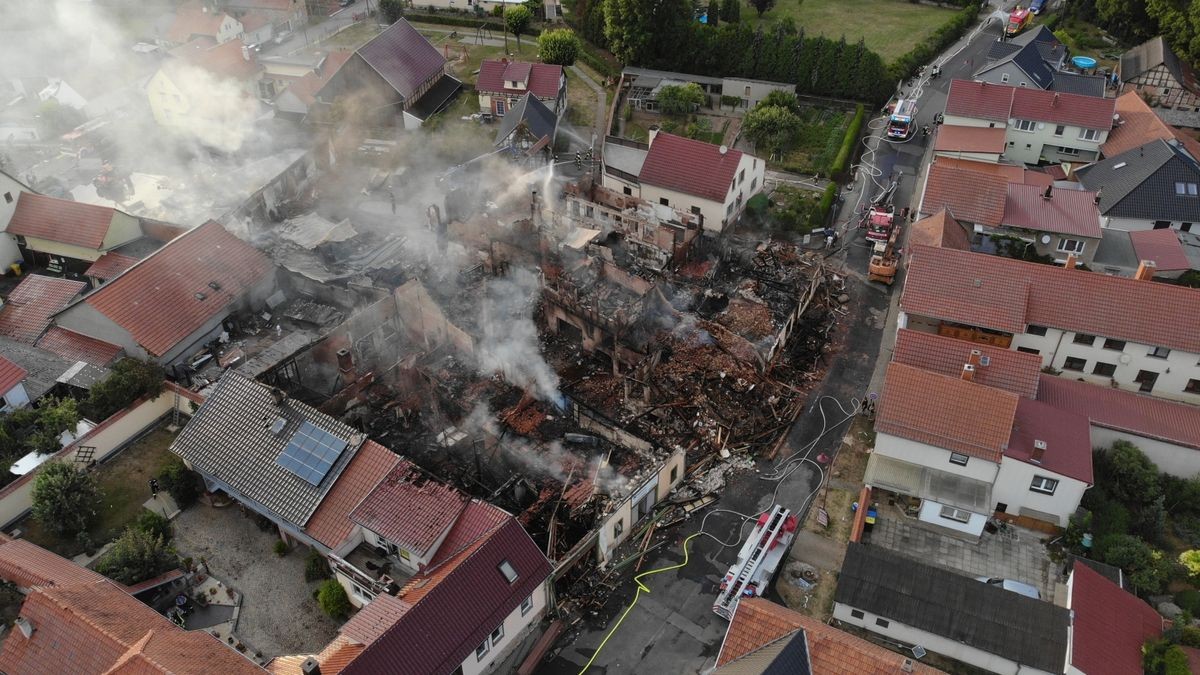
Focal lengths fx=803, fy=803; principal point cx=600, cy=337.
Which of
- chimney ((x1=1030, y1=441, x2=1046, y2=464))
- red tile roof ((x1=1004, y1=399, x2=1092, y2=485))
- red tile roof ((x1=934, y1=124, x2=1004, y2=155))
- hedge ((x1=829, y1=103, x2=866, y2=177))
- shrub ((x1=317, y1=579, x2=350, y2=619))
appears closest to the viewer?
shrub ((x1=317, y1=579, x2=350, y2=619))

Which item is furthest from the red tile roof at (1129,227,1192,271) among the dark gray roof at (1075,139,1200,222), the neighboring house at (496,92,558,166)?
the neighboring house at (496,92,558,166)

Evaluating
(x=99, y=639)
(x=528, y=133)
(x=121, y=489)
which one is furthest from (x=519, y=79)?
(x=99, y=639)

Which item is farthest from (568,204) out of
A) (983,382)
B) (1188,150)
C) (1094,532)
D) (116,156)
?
(1188,150)

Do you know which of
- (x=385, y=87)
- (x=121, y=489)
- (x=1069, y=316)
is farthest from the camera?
(x=385, y=87)

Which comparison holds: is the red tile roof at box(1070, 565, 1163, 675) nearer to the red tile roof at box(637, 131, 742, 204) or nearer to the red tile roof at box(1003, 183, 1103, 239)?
the red tile roof at box(1003, 183, 1103, 239)

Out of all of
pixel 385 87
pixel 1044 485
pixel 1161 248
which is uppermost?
pixel 385 87

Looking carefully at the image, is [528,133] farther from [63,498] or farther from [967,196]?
[63,498]

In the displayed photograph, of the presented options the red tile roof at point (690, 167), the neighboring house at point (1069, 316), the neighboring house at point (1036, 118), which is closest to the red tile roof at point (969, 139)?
the neighboring house at point (1036, 118)
